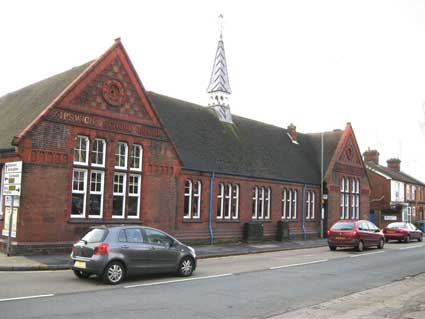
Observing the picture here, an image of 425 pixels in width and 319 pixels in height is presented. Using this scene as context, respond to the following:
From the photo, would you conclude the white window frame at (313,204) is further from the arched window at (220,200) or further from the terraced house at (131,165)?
the arched window at (220,200)

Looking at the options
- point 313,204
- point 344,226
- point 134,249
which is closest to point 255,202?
point 344,226

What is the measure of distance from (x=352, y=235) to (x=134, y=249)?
582 inches

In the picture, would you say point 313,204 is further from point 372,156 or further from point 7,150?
point 372,156

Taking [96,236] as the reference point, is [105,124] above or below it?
above

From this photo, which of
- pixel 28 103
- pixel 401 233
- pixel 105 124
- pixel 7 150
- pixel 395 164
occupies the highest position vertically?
pixel 395 164

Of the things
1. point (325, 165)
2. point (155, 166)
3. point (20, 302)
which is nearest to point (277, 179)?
point (325, 165)

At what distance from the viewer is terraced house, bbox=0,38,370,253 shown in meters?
17.8

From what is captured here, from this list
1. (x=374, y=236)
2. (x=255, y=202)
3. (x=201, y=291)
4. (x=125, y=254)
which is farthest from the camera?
(x=255, y=202)

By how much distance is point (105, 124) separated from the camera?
64.9 feet

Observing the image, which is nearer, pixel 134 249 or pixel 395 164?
pixel 134 249

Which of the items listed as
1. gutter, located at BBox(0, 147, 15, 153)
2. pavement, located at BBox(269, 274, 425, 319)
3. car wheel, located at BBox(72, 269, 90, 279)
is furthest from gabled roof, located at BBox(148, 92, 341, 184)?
pavement, located at BBox(269, 274, 425, 319)

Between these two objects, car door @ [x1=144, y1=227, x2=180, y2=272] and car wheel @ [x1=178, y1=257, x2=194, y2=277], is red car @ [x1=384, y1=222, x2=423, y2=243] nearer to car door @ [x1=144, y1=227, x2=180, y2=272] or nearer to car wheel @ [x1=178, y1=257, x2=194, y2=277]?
car wheel @ [x1=178, y1=257, x2=194, y2=277]

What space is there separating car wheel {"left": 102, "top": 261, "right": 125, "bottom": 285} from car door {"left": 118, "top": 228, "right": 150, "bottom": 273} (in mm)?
242

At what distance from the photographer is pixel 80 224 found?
18797 millimetres
